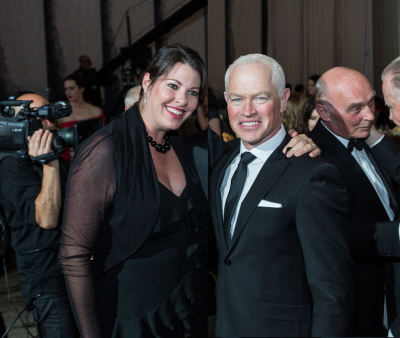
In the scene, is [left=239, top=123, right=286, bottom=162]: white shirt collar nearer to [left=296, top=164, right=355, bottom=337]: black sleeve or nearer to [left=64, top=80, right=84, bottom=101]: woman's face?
[left=296, top=164, right=355, bottom=337]: black sleeve

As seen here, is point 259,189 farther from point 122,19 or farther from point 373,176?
point 122,19

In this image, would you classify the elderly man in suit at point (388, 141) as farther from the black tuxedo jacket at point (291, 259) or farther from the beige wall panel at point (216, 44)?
the beige wall panel at point (216, 44)

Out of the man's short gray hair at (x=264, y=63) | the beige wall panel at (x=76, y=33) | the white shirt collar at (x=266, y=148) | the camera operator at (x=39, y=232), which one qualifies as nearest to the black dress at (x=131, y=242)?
the white shirt collar at (x=266, y=148)

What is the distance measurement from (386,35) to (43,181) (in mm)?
3870

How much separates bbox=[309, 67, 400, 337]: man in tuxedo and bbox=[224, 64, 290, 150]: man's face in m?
0.51

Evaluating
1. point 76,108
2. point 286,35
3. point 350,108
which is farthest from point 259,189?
point 286,35

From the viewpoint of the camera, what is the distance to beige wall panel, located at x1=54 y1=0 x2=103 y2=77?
3.86 m

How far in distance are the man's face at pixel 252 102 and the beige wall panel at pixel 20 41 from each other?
2.99m

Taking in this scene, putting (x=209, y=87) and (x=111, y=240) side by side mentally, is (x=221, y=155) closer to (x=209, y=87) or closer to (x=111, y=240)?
(x=209, y=87)

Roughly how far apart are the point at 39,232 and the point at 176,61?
1.01m

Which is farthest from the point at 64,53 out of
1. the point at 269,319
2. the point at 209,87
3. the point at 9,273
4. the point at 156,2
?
the point at 269,319

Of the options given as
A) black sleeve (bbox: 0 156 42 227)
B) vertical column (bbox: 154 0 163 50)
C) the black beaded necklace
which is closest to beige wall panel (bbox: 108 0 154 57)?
vertical column (bbox: 154 0 163 50)

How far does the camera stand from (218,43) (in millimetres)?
1225

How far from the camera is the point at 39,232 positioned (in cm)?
181
